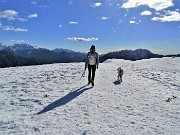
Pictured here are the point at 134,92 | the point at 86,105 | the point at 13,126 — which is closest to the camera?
the point at 13,126

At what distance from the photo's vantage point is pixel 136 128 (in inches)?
413

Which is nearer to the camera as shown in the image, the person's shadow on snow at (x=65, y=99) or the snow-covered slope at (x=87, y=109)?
A: the snow-covered slope at (x=87, y=109)

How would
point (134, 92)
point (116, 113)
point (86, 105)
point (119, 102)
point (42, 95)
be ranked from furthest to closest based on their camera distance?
point (134, 92), point (42, 95), point (119, 102), point (86, 105), point (116, 113)

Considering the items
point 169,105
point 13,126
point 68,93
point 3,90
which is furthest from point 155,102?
point 3,90

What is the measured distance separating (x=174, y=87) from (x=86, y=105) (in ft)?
29.9

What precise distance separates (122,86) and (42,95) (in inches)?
254

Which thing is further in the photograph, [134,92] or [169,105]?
[134,92]

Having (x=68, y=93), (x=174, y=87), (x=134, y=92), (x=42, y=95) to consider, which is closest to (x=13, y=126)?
Result: (x=42, y=95)

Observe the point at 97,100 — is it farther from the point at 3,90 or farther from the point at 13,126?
the point at 3,90

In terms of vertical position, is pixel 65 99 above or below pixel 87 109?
above

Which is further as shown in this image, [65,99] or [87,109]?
[65,99]

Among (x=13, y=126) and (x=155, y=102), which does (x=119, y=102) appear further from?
(x=13, y=126)

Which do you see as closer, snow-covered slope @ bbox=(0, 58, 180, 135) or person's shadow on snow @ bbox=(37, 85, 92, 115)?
snow-covered slope @ bbox=(0, 58, 180, 135)

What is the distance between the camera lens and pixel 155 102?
576 inches
